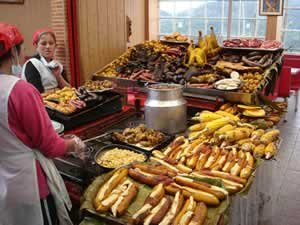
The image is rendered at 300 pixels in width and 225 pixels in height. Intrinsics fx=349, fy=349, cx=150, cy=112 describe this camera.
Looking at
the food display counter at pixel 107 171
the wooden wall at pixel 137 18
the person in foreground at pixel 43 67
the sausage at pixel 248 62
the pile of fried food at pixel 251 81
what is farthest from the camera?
the wooden wall at pixel 137 18

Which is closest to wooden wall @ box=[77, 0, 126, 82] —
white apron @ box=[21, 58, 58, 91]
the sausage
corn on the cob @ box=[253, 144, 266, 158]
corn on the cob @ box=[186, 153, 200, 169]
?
white apron @ box=[21, 58, 58, 91]

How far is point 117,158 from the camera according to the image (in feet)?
6.97

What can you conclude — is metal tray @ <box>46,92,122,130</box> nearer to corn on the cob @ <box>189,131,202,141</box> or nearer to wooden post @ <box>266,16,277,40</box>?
corn on the cob @ <box>189,131,202,141</box>

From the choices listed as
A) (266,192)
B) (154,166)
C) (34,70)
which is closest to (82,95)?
(34,70)

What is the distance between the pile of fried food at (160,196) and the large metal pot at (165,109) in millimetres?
650

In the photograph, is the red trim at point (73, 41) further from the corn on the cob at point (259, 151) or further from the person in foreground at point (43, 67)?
the corn on the cob at point (259, 151)

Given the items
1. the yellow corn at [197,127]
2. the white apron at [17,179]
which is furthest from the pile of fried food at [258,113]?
the white apron at [17,179]

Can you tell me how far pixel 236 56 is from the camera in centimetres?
420

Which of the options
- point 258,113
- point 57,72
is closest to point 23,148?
point 57,72

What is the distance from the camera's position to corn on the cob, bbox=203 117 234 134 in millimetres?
2502

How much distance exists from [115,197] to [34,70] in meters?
1.85

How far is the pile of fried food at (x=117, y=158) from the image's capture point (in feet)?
6.73

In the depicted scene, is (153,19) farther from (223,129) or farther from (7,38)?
(7,38)

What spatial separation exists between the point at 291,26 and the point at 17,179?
337 inches
